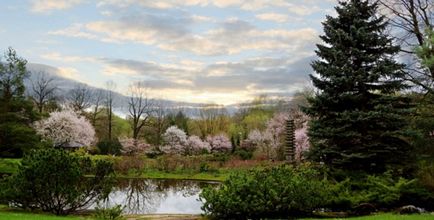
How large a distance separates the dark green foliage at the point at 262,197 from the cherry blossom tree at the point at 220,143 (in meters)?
44.5

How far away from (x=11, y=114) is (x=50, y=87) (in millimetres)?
37849

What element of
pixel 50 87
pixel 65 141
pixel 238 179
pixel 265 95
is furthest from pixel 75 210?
pixel 265 95

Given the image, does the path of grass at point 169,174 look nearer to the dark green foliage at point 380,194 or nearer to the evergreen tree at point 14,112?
the evergreen tree at point 14,112

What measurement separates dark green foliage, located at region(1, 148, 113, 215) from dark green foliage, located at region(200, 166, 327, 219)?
13.0 feet

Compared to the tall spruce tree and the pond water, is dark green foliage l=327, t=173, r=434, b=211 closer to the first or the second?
the tall spruce tree

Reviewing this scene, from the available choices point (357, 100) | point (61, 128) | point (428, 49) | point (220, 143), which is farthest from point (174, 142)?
point (428, 49)

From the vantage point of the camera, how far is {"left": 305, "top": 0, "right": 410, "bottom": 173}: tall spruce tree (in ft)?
53.4

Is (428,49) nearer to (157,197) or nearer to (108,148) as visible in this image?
(157,197)

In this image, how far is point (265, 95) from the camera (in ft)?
272

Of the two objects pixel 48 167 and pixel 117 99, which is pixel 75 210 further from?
pixel 117 99

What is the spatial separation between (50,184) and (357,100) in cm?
1111

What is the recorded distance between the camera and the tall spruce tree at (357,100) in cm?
1627

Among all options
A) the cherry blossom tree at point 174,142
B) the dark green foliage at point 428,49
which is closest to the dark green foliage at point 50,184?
the dark green foliage at point 428,49

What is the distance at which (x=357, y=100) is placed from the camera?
659 inches
